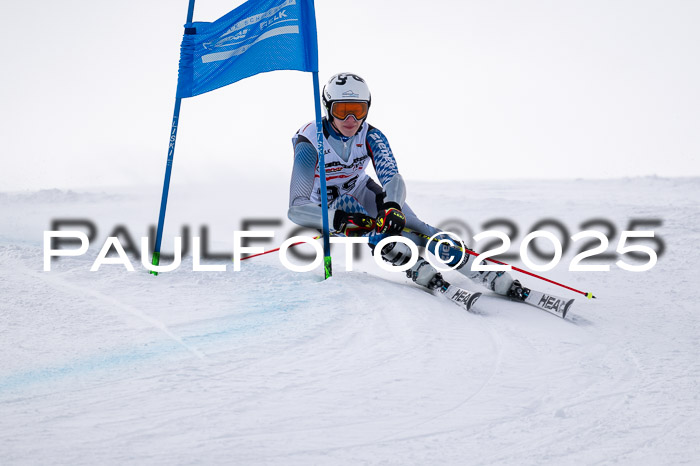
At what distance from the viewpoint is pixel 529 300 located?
5.28 m

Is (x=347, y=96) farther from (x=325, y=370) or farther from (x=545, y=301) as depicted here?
(x=325, y=370)

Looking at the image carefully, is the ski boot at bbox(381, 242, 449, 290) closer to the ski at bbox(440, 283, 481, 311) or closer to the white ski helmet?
the ski at bbox(440, 283, 481, 311)

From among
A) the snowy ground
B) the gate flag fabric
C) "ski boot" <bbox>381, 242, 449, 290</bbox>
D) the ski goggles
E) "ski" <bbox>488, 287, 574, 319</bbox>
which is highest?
the gate flag fabric

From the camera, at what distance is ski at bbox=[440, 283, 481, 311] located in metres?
4.95

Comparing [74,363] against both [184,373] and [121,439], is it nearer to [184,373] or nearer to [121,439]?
[184,373]

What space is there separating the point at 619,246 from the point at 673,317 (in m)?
2.67

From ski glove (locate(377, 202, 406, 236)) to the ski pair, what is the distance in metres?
0.61

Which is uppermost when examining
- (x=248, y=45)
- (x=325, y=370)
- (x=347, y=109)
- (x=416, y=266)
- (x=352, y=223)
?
(x=248, y=45)

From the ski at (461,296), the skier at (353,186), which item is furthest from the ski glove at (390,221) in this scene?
the ski at (461,296)

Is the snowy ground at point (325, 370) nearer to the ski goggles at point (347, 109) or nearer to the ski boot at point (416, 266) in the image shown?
the ski boot at point (416, 266)

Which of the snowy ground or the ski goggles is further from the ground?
the ski goggles

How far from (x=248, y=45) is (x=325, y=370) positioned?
290cm

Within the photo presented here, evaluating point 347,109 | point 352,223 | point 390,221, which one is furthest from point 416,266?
point 347,109

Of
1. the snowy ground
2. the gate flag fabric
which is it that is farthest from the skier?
the gate flag fabric
